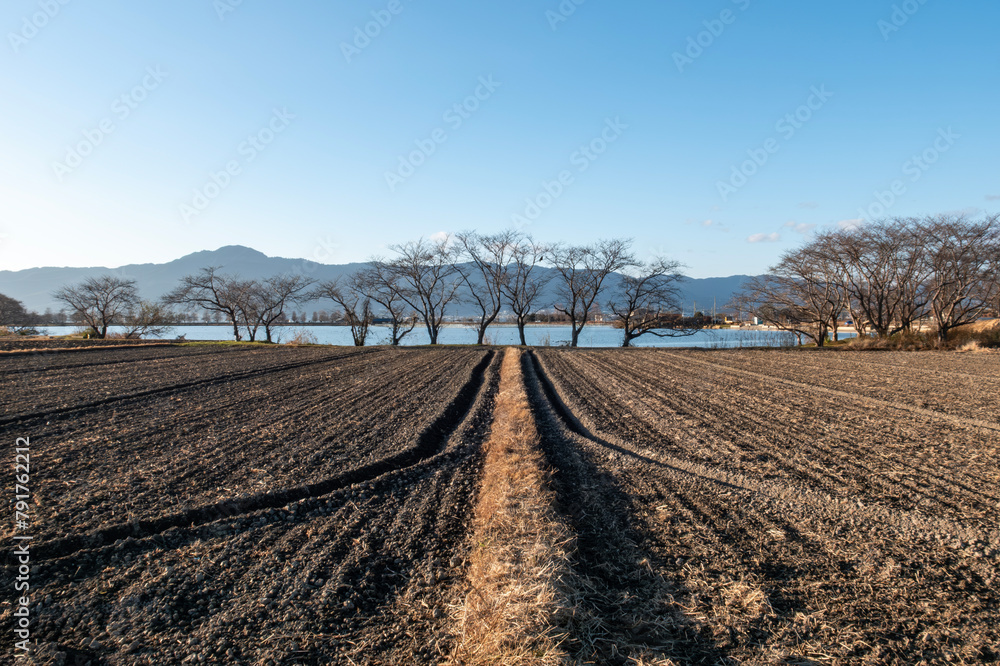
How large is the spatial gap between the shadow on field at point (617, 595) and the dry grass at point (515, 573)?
0.18m

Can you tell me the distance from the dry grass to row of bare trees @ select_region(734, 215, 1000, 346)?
3918cm

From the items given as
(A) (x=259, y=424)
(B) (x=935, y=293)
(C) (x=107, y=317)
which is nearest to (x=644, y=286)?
(B) (x=935, y=293)

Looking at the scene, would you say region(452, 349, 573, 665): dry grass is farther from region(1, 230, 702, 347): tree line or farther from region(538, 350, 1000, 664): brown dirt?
region(1, 230, 702, 347): tree line

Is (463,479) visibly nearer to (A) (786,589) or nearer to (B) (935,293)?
(A) (786,589)

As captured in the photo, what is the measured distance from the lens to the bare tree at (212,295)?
50.5 metres

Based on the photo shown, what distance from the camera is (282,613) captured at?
347 cm

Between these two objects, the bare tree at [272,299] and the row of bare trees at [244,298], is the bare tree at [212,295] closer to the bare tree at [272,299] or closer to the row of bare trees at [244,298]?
the row of bare trees at [244,298]

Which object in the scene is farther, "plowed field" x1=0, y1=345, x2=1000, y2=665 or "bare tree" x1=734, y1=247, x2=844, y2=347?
"bare tree" x1=734, y1=247, x2=844, y2=347

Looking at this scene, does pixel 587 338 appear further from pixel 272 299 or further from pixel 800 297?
pixel 272 299

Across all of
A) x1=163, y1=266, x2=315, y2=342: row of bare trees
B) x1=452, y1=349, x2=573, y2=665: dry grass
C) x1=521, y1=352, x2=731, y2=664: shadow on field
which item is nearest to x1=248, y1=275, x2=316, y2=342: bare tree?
x1=163, y1=266, x2=315, y2=342: row of bare trees

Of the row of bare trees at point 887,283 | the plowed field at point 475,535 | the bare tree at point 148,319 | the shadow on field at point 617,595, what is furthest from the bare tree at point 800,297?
the bare tree at point 148,319

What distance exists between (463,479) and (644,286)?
41426 mm

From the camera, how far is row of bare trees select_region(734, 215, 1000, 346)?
103ft

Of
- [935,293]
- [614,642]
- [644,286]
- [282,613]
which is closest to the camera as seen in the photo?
[614,642]
